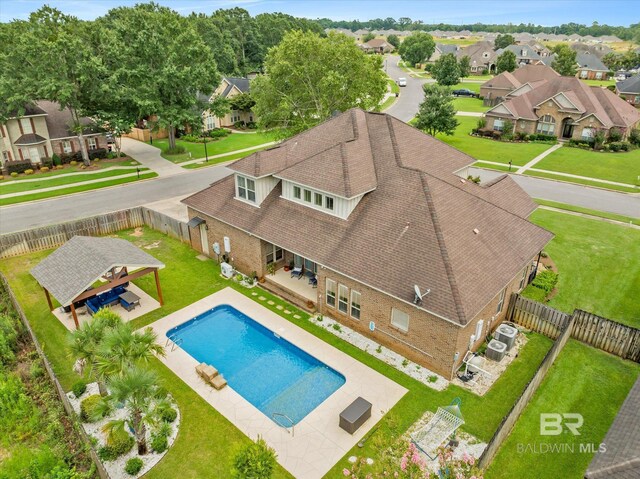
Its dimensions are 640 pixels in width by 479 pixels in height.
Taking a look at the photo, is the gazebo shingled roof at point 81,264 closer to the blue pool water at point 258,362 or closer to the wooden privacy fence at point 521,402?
the blue pool water at point 258,362

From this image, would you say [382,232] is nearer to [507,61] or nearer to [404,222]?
[404,222]

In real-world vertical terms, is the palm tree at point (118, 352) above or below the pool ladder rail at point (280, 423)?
above

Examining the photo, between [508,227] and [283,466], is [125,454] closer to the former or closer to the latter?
[283,466]

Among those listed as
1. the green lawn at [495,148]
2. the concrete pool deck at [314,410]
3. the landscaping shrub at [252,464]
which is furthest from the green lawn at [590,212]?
the landscaping shrub at [252,464]

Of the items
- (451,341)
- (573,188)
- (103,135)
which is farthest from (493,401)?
(103,135)

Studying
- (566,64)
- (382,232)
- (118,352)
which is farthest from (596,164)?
(566,64)
